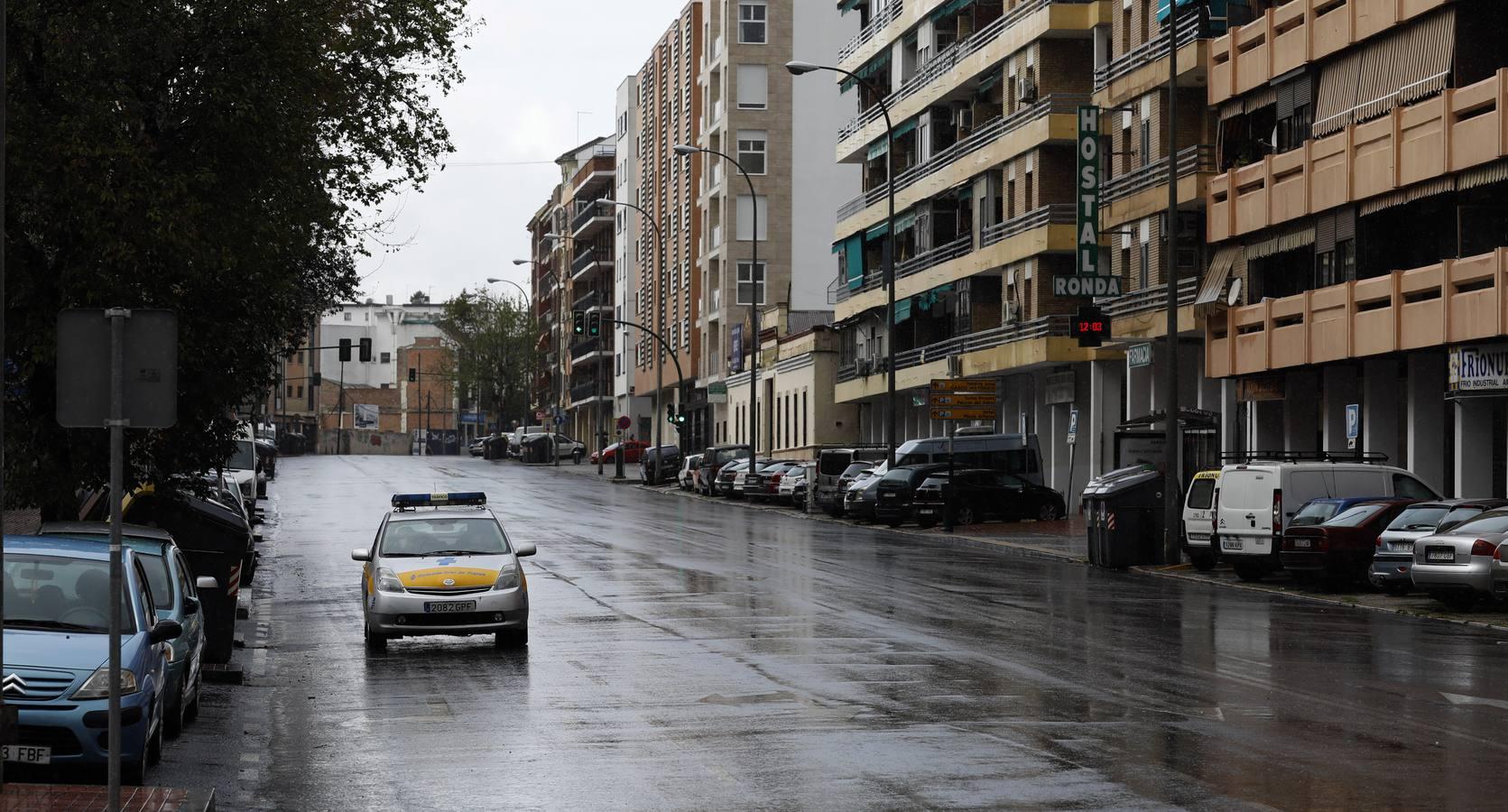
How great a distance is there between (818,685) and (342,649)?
6488 millimetres

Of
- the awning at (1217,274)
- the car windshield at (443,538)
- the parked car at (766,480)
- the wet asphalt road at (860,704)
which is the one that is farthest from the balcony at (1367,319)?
the parked car at (766,480)

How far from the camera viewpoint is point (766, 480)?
2469 inches

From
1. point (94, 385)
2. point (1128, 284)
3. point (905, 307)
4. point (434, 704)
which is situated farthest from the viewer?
point (905, 307)

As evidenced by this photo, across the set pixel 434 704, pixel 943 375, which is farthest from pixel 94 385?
pixel 943 375

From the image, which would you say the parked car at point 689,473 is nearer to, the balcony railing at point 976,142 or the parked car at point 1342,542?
the balcony railing at point 976,142

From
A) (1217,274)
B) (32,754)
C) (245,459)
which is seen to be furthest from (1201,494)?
(245,459)

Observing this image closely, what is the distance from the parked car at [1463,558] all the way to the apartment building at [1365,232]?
28.7 ft

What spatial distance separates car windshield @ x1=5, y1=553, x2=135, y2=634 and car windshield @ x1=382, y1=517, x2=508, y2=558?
827 cm

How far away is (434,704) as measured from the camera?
53.2 feet

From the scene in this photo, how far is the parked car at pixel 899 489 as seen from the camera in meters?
48.6

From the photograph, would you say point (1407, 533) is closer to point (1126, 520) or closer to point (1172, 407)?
point (1126, 520)

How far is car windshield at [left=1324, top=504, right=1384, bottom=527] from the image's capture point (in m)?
28.9

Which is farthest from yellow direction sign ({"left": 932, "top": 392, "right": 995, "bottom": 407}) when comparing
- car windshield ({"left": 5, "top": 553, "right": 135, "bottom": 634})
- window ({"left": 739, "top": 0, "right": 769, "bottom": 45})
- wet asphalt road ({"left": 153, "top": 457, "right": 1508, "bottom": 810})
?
window ({"left": 739, "top": 0, "right": 769, "bottom": 45})

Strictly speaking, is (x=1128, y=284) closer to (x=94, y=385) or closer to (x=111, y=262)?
(x=111, y=262)
